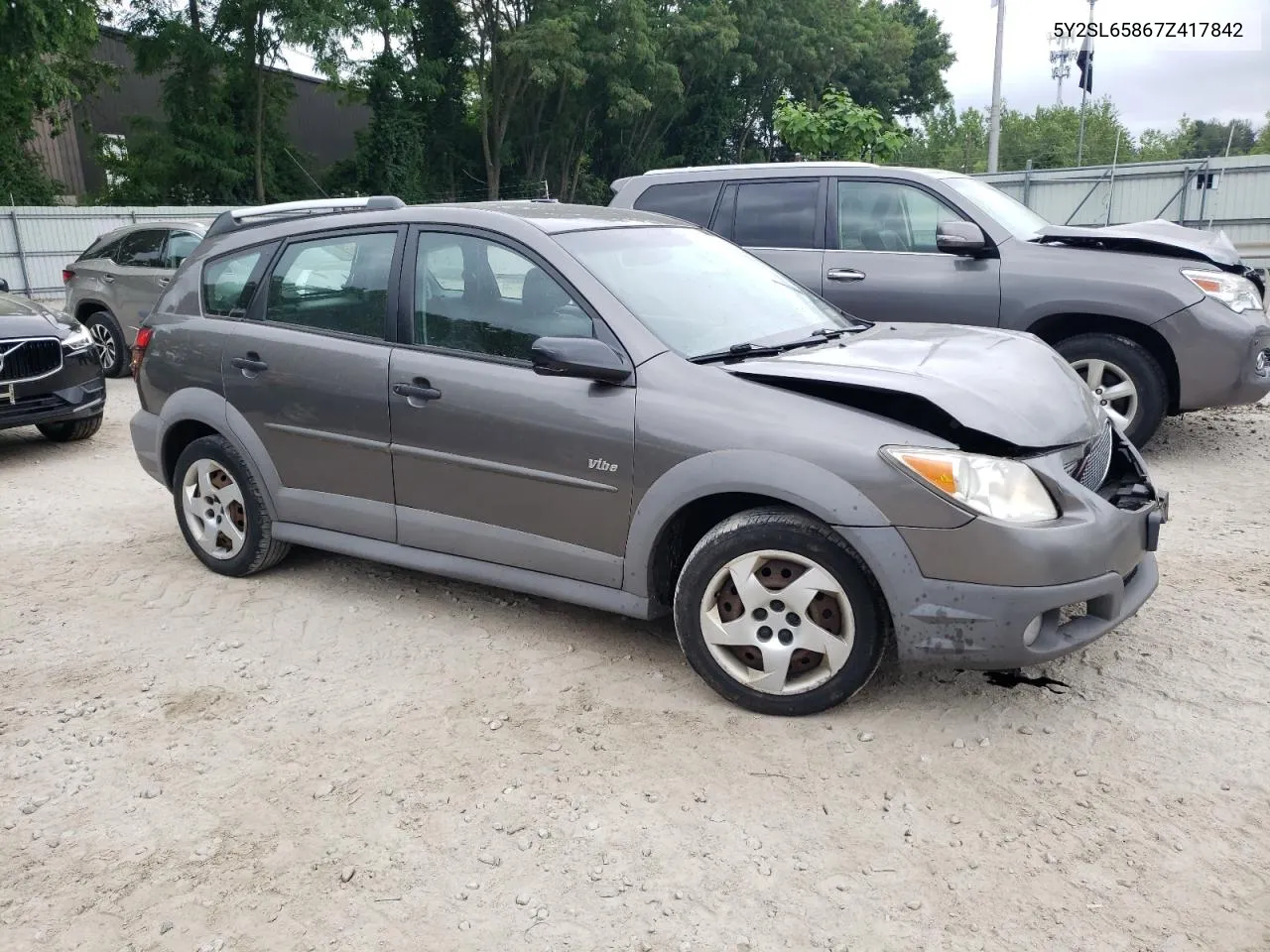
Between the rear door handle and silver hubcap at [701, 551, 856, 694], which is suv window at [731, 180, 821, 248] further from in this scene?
silver hubcap at [701, 551, 856, 694]

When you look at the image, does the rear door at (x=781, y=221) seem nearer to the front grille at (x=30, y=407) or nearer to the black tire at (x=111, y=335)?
the front grille at (x=30, y=407)

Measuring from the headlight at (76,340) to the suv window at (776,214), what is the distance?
197 inches

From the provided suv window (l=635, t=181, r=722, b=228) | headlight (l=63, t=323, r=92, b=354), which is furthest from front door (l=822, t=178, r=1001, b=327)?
headlight (l=63, t=323, r=92, b=354)

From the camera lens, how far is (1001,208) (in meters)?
7.33

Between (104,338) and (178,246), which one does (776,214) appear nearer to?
(178,246)

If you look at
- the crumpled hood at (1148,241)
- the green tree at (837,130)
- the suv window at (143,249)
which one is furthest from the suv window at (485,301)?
the green tree at (837,130)

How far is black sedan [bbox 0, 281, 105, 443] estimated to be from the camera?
7.73 metres

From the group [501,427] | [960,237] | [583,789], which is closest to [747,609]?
[583,789]

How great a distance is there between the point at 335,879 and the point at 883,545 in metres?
1.83

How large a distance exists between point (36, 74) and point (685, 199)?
17.8 m

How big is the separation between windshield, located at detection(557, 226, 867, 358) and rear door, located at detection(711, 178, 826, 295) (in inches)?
103

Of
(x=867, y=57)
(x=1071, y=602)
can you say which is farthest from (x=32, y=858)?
(x=867, y=57)

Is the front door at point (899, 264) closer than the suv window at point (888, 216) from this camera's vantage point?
Yes

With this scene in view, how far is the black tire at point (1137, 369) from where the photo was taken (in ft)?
21.7
